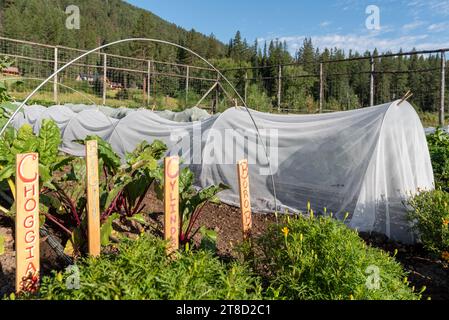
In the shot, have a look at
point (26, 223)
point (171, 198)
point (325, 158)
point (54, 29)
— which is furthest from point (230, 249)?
point (54, 29)

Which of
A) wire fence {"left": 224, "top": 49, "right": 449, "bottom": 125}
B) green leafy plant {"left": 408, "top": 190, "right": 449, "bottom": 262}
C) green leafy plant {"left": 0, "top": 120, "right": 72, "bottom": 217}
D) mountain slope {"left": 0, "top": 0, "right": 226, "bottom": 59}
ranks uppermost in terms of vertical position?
mountain slope {"left": 0, "top": 0, "right": 226, "bottom": 59}

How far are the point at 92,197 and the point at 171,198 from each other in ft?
1.55

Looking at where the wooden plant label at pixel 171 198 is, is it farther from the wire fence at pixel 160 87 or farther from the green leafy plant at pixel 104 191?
the wire fence at pixel 160 87

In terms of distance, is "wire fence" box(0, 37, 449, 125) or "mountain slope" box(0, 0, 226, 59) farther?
"mountain slope" box(0, 0, 226, 59)

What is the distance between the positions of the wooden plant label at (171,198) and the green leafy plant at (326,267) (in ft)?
1.86

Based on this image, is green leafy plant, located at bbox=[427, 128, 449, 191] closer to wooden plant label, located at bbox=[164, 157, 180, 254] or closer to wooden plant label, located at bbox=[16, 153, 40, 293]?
wooden plant label, located at bbox=[164, 157, 180, 254]

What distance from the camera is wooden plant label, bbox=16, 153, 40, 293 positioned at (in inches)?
69.2

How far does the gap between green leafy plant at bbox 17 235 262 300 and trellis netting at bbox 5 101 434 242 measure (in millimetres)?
1822

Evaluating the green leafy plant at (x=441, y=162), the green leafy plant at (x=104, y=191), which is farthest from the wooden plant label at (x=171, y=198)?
the green leafy plant at (x=441, y=162)

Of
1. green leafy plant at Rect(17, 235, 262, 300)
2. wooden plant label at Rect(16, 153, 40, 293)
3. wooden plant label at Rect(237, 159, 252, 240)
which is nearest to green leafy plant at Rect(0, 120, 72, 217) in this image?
wooden plant label at Rect(16, 153, 40, 293)

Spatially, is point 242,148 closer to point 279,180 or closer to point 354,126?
point 279,180

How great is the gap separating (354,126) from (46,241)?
129 inches

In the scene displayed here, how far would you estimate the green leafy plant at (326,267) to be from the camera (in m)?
1.70

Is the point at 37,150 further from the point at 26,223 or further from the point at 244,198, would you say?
the point at 244,198
